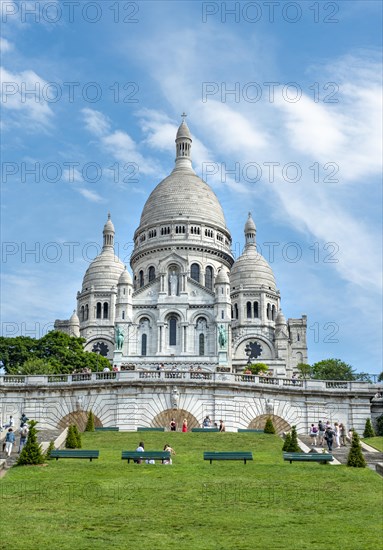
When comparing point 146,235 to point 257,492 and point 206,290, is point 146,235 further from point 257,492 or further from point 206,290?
point 257,492

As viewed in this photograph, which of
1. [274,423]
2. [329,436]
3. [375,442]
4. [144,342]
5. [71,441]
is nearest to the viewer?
[71,441]

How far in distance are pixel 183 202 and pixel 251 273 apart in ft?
41.5

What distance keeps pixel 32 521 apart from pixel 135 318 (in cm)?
7545

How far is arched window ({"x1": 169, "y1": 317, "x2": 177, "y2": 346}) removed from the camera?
9475 cm

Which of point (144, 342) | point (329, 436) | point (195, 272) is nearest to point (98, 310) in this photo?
point (195, 272)

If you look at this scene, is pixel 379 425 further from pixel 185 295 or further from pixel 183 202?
pixel 183 202

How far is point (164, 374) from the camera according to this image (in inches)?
1743

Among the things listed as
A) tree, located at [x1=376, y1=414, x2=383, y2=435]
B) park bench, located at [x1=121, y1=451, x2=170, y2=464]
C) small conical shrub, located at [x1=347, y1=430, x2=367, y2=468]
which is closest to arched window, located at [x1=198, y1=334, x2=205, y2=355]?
tree, located at [x1=376, y1=414, x2=383, y2=435]

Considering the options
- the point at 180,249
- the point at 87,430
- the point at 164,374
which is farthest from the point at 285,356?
the point at 87,430

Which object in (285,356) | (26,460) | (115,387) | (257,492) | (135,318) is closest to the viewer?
(257,492)

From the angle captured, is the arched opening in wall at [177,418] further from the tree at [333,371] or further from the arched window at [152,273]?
the arched window at [152,273]

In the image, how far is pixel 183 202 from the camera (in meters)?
111

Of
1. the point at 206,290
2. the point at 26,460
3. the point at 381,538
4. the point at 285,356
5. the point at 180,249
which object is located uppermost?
the point at 180,249

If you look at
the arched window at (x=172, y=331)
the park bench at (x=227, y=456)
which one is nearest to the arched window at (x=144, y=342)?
the arched window at (x=172, y=331)
